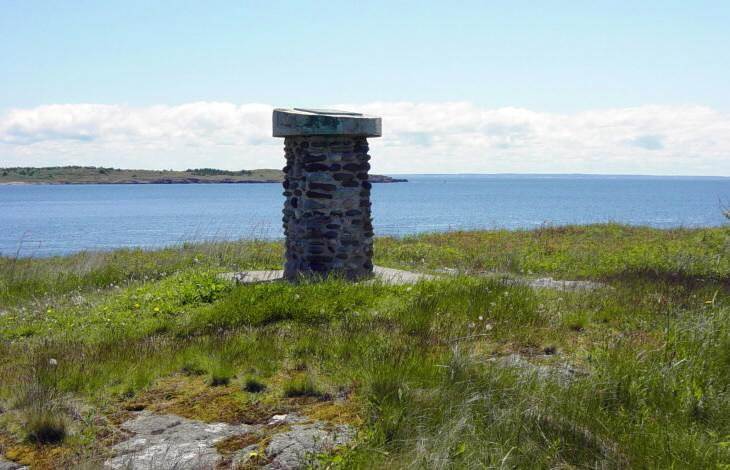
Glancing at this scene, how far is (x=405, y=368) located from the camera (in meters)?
5.45

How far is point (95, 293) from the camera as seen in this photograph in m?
12.2

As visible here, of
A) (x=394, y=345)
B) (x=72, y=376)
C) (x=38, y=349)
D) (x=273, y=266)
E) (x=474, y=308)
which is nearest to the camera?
(x=72, y=376)

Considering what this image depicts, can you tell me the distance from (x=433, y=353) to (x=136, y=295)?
581 centimetres

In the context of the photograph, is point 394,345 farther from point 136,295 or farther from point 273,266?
point 273,266

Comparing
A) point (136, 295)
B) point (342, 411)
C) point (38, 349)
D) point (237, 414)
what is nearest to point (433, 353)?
point (342, 411)

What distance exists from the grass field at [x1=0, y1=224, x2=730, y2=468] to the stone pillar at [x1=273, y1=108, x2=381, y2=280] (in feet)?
6.49

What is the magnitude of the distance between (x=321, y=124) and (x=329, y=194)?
117 cm

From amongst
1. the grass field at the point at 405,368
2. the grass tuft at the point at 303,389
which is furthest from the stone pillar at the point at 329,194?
the grass tuft at the point at 303,389

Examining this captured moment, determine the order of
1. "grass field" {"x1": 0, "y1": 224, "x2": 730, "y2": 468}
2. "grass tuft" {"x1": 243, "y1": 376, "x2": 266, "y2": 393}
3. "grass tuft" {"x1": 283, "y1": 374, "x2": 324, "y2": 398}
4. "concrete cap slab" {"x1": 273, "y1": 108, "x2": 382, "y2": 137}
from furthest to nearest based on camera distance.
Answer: "concrete cap slab" {"x1": 273, "y1": 108, "x2": 382, "y2": 137}, "grass tuft" {"x1": 243, "y1": 376, "x2": 266, "y2": 393}, "grass tuft" {"x1": 283, "y1": 374, "x2": 324, "y2": 398}, "grass field" {"x1": 0, "y1": 224, "x2": 730, "y2": 468}

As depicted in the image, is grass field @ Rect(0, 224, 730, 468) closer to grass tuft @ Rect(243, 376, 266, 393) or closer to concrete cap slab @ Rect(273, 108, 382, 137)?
grass tuft @ Rect(243, 376, 266, 393)

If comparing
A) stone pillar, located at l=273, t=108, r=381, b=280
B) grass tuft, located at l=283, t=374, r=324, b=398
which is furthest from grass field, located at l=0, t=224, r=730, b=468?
stone pillar, located at l=273, t=108, r=381, b=280

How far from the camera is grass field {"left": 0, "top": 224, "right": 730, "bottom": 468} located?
456 centimetres

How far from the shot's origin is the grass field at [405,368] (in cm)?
456

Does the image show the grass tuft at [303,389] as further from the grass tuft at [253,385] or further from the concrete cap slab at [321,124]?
the concrete cap slab at [321,124]
